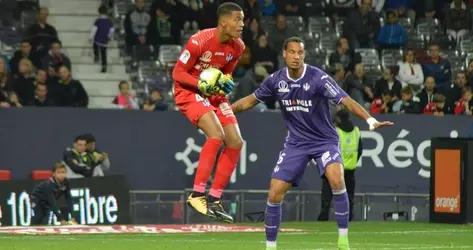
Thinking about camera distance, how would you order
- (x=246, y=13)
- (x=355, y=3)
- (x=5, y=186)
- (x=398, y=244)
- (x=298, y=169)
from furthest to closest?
(x=355, y=3)
(x=246, y=13)
(x=5, y=186)
(x=398, y=244)
(x=298, y=169)

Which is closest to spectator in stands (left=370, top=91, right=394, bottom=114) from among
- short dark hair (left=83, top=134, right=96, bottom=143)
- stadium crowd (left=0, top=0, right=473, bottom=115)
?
stadium crowd (left=0, top=0, right=473, bottom=115)

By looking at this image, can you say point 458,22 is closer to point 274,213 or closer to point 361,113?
point 274,213

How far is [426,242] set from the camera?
65.3 ft

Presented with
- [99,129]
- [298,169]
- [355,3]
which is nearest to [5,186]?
[99,129]

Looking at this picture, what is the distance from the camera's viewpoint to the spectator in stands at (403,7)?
3325 cm

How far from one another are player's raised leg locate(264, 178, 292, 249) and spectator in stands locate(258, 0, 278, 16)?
1603cm

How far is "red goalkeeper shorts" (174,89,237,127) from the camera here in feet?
53.6

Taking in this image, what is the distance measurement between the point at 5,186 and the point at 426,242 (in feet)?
23.4

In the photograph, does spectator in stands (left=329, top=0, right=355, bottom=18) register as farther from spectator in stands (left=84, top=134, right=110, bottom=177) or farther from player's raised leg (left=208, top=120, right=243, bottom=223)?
player's raised leg (left=208, top=120, right=243, bottom=223)

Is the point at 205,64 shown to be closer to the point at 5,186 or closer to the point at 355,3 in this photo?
the point at 5,186

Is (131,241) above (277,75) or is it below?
below

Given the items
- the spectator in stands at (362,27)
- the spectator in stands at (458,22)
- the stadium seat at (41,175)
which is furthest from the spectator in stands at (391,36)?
the stadium seat at (41,175)

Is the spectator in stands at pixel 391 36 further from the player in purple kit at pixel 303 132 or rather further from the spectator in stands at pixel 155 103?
the player in purple kit at pixel 303 132

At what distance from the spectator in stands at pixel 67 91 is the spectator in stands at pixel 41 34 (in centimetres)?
93
